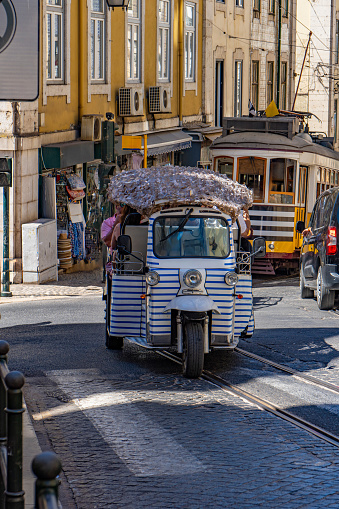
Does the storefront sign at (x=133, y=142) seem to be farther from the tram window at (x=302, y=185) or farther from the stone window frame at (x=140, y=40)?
the stone window frame at (x=140, y=40)

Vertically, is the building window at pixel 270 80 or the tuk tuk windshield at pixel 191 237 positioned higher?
the building window at pixel 270 80

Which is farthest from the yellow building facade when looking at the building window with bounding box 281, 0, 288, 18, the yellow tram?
the building window with bounding box 281, 0, 288, 18

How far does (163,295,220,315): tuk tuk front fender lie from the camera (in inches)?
362

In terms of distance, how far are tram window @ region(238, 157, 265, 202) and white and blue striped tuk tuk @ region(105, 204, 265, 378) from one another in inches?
435

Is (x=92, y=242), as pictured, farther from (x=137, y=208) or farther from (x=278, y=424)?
(x=278, y=424)

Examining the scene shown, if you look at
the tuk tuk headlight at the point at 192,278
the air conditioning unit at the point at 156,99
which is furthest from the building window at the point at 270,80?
the tuk tuk headlight at the point at 192,278

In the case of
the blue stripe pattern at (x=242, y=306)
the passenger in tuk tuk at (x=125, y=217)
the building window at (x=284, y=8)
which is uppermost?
the building window at (x=284, y=8)

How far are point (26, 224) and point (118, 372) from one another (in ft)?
27.7

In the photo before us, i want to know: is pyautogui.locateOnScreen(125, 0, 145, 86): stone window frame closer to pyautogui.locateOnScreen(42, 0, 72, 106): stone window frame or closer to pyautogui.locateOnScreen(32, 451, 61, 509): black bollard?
pyautogui.locateOnScreen(42, 0, 72, 106): stone window frame

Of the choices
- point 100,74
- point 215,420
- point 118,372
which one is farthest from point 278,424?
point 100,74

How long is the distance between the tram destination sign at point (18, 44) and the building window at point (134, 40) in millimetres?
19861

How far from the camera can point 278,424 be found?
785cm

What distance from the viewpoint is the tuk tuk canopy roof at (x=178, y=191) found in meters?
9.99

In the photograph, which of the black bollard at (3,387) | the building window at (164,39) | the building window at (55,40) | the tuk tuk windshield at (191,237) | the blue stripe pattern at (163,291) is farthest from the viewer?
the building window at (164,39)
